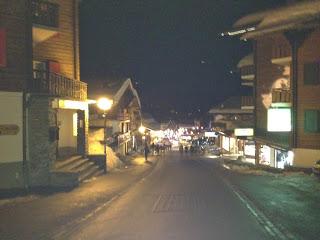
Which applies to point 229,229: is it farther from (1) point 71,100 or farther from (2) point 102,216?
(1) point 71,100

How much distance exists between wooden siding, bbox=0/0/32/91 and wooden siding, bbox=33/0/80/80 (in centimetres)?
524

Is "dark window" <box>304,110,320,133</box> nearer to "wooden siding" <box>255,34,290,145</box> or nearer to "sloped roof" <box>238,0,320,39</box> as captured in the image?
"sloped roof" <box>238,0,320,39</box>

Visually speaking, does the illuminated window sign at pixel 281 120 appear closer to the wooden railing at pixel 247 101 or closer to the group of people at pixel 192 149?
the wooden railing at pixel 247 101

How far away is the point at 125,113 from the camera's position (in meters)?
60.5

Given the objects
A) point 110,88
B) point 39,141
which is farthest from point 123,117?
point 39,141

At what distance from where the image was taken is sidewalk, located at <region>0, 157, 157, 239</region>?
13.9 m

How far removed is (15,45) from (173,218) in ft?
38.6

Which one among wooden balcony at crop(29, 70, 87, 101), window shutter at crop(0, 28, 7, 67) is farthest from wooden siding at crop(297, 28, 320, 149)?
window shutter at crop(0, 28, 7, 67)

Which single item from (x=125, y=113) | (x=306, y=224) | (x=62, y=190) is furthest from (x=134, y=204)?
(x=125, y=113)

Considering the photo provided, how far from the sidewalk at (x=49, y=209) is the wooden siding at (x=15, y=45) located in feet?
17.5

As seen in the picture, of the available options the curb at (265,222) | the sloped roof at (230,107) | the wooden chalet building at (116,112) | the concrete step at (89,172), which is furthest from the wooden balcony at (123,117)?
the curb at (265,222)

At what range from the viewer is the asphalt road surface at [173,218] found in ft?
43.5

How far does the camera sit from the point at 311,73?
34.7 m

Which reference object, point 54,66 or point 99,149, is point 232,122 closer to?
point 99,149
